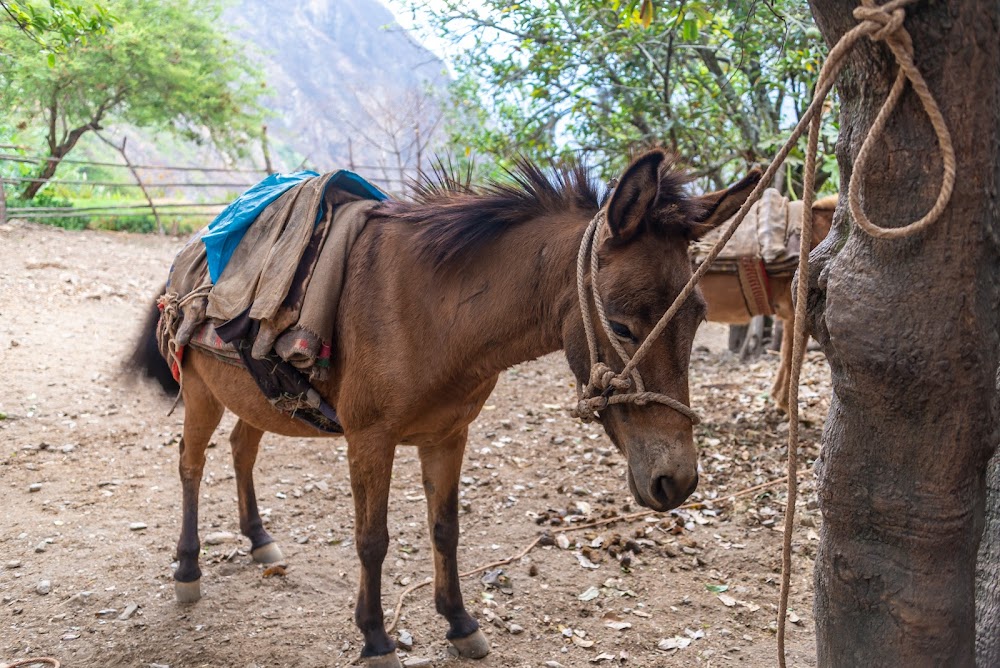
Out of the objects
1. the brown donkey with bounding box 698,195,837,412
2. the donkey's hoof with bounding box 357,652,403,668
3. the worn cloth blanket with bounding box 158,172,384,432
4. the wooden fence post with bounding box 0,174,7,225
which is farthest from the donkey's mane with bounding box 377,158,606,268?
the wooden fence post with bounding box 0,174,7,225

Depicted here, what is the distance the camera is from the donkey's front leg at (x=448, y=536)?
313cm

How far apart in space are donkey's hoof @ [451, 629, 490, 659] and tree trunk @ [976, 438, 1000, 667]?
1.88 meters

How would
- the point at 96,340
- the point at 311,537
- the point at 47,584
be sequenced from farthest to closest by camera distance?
the point at 96,340 < the point at 311,537 < the point at 47,584

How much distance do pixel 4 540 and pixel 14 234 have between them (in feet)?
32.1

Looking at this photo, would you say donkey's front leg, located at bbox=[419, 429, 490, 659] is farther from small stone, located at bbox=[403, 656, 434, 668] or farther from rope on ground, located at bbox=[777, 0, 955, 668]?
rope on ground, located at bbox=[777, 0, 955, 668]

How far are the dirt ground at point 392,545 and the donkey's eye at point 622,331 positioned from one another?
1.64m

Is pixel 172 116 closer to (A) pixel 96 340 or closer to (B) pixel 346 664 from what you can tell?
(A) pixel 96 340

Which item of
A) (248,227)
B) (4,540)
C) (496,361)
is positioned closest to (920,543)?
(496,361)

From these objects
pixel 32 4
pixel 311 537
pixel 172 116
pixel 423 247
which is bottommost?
pixel 311 537

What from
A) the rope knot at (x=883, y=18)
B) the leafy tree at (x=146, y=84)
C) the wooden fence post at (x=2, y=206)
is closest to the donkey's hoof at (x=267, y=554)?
the rope knot at (x=883, y=18)

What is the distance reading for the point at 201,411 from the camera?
12.0 feet

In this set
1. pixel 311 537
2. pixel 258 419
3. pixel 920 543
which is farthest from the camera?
pixel 311 537

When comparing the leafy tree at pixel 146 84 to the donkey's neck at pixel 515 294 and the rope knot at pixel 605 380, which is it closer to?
the donkey's neck at pixel 515 294

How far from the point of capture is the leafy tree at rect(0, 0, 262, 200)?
14.9m
